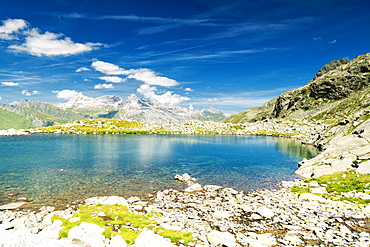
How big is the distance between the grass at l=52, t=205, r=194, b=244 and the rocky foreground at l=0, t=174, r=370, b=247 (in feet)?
1.49

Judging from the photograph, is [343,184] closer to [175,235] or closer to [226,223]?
[226,223]

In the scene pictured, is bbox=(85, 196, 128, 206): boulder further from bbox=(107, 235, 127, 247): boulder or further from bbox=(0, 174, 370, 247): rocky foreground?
bbox=(107, 235, 127, 247): boulder

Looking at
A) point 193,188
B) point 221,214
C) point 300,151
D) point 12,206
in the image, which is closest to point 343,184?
point 221,214

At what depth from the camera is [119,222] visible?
23734 millimetres

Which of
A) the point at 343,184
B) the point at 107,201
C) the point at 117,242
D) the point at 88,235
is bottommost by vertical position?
the point at 107,201

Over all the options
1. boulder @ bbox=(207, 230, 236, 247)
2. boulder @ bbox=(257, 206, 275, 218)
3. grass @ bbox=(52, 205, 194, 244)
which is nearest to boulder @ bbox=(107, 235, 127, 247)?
grass @ bbox=(52, 205, 194, 244)

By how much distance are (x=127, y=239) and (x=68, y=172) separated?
143 feet

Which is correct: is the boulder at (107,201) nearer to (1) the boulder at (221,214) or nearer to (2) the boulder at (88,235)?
(2) the boulder at (88,235)

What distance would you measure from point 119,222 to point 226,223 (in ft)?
40.6

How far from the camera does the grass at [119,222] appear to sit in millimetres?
19875

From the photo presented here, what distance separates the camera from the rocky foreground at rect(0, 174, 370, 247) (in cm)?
1842

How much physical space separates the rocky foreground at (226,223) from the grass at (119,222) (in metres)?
0.46

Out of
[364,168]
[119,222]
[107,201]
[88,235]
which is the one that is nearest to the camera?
[88,235]

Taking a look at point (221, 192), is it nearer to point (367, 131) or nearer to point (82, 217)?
point (82, 217)
